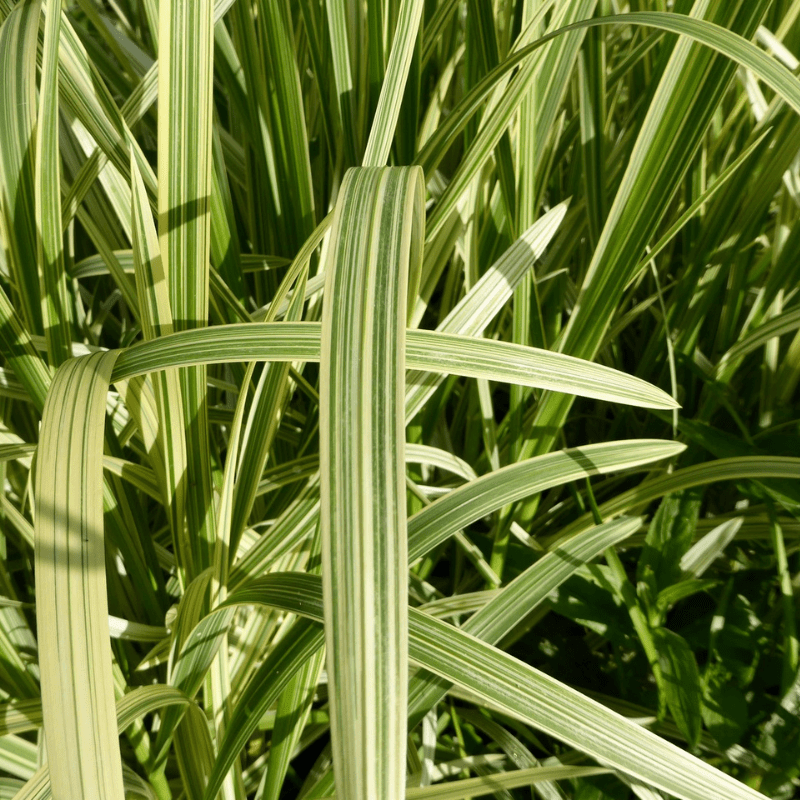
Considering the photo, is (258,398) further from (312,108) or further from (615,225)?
(312,108)

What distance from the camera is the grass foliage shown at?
0.93ft

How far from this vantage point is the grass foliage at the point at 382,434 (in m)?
0.28

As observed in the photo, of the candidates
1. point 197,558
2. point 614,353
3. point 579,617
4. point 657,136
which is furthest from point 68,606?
point 614,353

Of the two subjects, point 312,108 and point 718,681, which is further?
point 312,108

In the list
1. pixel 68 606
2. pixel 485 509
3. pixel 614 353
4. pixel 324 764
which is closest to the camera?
pixel 68 606

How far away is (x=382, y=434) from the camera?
0.84ft

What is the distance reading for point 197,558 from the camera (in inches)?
19.1

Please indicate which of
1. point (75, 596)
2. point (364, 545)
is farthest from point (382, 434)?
point (75, 596)

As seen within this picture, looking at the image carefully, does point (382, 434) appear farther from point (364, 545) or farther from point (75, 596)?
point (75, 596)

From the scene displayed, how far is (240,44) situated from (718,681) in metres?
0.62

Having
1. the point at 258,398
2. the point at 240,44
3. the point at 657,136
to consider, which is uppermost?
the point at 240,44

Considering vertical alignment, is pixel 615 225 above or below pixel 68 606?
above

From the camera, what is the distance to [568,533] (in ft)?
1.96

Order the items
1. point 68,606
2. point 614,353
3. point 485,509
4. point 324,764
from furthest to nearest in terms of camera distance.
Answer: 1. point 614,353
2. point 324,764
3. point 485,509
4. point 68,606
